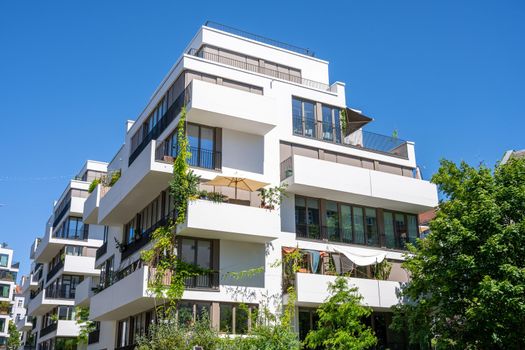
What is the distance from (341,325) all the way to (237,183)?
26.4ft

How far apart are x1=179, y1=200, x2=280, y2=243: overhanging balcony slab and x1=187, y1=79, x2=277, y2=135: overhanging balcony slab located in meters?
4.45

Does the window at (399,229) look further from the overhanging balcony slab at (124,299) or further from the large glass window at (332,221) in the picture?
the overhanging balcony slab at (124,299)

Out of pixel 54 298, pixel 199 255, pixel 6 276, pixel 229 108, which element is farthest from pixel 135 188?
pixel 6 276

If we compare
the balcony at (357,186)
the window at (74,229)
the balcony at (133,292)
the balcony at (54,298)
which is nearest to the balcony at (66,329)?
the balcony at (54,298)

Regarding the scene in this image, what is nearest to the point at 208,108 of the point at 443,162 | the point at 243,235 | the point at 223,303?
the point at 243,235

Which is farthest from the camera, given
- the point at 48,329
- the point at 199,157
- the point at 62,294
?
the point at 48,329

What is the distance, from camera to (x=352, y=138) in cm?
3778

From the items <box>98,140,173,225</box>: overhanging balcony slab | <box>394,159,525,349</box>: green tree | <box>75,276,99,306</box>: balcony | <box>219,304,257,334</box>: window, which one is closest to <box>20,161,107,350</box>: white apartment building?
<box>75,276,99,306</box>: balcony

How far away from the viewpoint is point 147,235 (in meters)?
33.1

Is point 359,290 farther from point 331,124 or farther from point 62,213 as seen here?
point 62,213

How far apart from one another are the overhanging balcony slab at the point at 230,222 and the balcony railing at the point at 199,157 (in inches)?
104

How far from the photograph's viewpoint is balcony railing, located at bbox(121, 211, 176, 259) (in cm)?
3082

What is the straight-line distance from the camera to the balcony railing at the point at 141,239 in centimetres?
3082

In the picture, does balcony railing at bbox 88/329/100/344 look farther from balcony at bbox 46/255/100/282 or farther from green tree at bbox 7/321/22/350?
green tree at bbox 7/321/22/350
